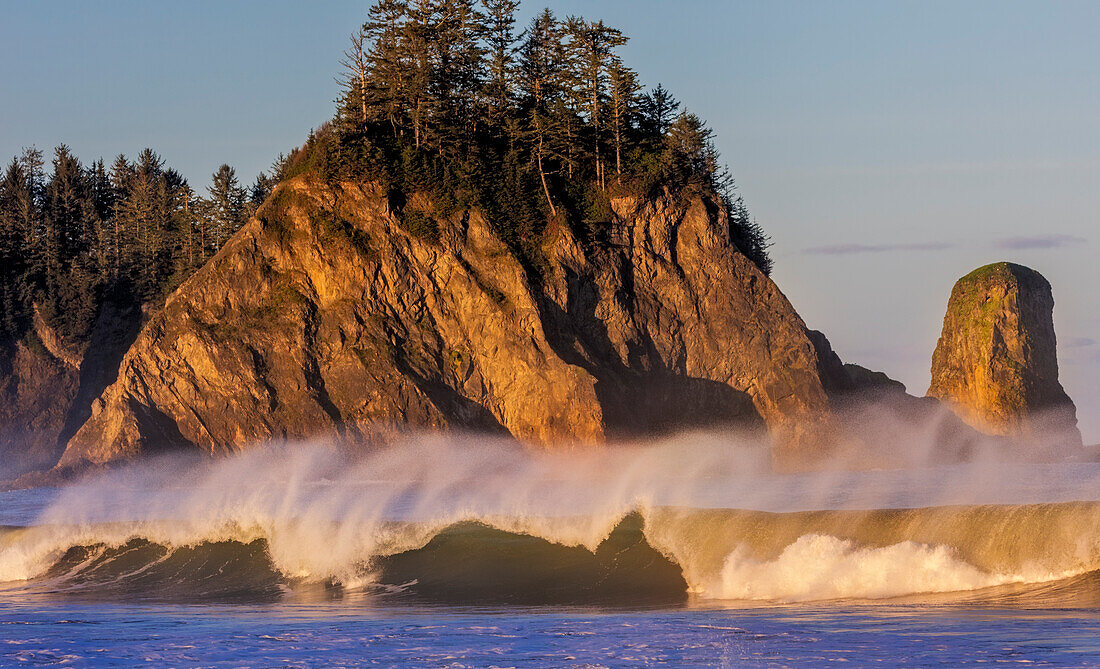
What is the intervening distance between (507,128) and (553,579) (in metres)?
41.6

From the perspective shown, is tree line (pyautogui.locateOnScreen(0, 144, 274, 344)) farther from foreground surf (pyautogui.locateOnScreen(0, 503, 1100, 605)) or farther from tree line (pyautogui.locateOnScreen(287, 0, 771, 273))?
foreground surf (pyautogui.locateOnScreen(0, 503, 1100, 605))

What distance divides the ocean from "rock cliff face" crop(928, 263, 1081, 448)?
33.9 m

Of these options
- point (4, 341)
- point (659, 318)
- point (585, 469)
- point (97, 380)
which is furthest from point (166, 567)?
point (4, 341)

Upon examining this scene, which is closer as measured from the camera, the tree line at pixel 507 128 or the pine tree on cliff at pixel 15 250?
the tree line at pixel 507 128

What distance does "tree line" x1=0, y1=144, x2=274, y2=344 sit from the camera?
72.2 metres

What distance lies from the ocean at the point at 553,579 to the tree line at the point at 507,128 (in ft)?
85.9

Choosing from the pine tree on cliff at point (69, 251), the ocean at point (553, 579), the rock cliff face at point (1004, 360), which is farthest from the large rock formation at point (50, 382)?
the rock cliff face at point (1004, 360)

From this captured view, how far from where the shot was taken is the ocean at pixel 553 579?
15.6 meters

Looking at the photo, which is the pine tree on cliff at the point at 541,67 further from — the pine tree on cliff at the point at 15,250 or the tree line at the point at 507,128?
the pine tree on cliff at the point at 15,250

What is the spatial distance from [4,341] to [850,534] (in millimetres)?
63584

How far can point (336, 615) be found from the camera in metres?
19.5

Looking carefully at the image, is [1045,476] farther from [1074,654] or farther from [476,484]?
[1074,654]

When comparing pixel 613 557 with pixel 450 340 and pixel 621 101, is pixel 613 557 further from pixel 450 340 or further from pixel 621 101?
pixel 621 101

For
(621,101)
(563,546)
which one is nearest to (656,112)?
(621,101)
